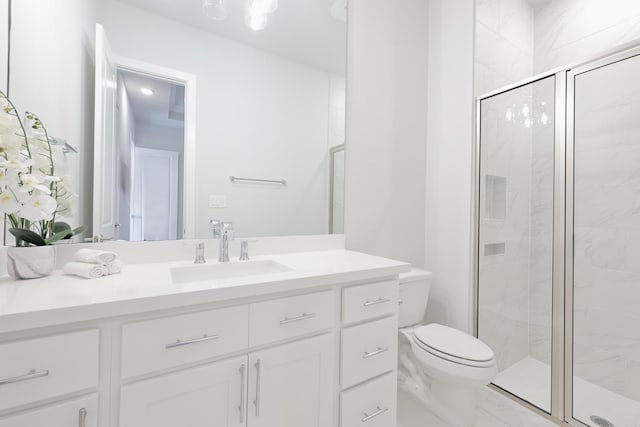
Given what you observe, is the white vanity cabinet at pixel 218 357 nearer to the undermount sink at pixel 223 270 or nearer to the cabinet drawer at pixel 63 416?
the cabinet drawer at pixel 63 416

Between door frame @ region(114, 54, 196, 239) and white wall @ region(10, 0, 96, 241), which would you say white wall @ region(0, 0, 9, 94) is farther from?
door frame @ region(114, 54, 196, 239)

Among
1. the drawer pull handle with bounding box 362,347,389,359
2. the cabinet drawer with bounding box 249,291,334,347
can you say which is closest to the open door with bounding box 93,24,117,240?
the cabinet drawer with bounding box 249,291,334,347

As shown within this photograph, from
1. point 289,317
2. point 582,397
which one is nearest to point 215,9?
point 289,317

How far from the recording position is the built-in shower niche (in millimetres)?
1953

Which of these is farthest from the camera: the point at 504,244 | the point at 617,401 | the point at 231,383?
the point at 504,244

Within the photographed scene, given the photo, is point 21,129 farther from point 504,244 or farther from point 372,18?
point 504,244

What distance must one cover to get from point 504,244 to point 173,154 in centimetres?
207

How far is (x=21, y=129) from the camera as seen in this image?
0.94 m

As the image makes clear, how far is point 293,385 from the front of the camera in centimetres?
102

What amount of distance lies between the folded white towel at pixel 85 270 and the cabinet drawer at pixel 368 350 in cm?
88

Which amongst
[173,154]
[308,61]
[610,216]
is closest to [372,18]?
[308,61]

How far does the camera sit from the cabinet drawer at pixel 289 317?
37.2 inches

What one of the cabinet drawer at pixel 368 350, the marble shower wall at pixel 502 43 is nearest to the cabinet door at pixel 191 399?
the cabinet drawer at pixel 368 350

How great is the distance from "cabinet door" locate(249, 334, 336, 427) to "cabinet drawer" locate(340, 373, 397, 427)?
0.08 metres
